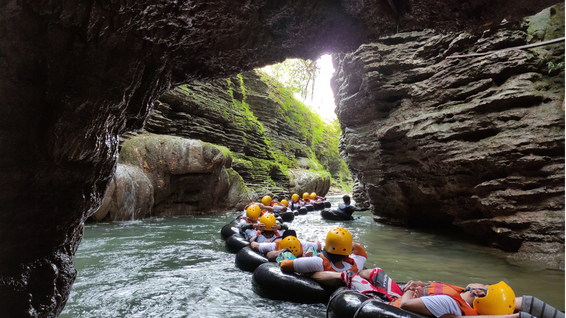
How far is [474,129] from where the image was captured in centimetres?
749

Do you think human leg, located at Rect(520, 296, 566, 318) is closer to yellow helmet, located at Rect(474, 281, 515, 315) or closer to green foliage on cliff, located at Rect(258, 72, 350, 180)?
yellow helmet, located at Rect(474, 281, 515, 315)

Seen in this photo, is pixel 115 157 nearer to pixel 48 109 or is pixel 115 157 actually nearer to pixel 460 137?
pixel 48 109

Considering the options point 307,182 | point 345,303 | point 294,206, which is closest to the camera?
point 345,303

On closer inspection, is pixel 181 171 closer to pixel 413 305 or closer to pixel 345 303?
pixel 345 303

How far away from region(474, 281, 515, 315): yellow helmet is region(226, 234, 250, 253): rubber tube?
17.5ft

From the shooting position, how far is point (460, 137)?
7801 millimetres

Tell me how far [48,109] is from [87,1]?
37.0 inches

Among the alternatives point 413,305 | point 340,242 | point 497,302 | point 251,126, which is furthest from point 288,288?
point 251,126

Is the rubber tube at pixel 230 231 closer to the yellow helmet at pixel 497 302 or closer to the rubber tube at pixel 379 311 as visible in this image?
the rubber tube at pixel 379 311

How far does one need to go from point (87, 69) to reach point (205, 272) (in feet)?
14.7

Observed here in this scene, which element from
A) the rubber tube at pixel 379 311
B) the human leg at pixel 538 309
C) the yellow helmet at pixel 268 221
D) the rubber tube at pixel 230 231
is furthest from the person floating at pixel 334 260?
the rubber tube at pixel 230 231

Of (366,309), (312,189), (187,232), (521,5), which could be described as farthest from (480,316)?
(312,189)

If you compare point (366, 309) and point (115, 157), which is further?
point (115, 157)

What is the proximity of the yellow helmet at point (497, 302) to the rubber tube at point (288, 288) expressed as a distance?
1.98 meters
